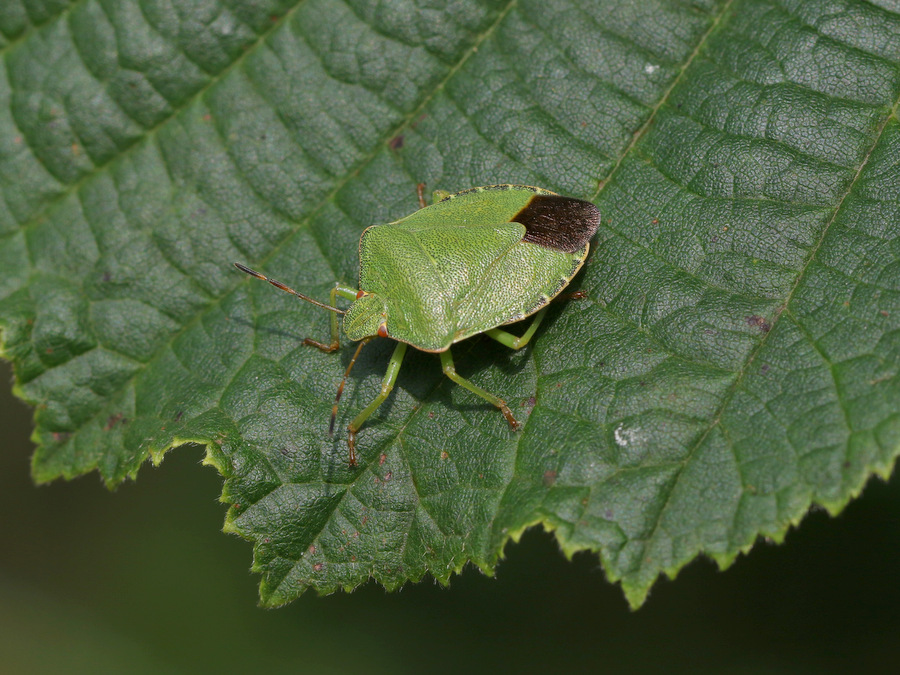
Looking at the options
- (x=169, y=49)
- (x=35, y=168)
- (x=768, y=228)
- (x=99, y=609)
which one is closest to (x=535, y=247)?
(x=768, y=228)

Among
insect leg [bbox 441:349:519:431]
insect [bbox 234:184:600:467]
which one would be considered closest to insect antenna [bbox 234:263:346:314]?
insect [bbox 234:184:600:467]

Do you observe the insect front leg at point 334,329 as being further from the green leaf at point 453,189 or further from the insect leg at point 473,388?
the insect leg at point 473,388

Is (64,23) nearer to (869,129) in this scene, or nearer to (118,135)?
(118,135)

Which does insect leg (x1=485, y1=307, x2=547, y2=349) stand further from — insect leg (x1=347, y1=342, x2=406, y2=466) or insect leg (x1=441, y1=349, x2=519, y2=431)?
insect leg (x1=347, y1=342, x2=406, y2=466)

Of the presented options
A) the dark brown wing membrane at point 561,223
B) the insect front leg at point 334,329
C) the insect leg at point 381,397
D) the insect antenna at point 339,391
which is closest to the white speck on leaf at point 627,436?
the dark brown wing membrane at point 561,223

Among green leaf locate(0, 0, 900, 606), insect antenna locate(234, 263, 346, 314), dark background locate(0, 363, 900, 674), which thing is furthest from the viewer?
dark background locate(0, 363, 900, 674)

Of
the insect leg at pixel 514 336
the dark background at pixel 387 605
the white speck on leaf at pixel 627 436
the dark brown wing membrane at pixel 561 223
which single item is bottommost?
the dark background at pixel 387 605
